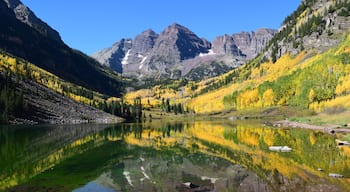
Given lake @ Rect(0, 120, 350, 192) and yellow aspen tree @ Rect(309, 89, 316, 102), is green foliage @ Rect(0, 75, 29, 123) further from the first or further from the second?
yellow aspen tree @ Rect(309, 89, 316, 102)

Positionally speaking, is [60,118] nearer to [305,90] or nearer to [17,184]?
[305,90]

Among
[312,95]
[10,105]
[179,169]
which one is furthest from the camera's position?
[312,95]

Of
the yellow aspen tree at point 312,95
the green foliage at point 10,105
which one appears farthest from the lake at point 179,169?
the yellow aspen tree at point 312,95

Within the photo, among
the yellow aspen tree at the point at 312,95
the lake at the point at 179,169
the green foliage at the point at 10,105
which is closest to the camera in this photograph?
the lake at the point at 179,169

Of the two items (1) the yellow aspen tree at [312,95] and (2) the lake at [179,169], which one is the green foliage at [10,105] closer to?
(2) the lake at [179,169]

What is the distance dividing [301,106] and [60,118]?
130 meters

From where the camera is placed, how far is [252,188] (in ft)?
103

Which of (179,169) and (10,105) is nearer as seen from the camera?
(179,169)

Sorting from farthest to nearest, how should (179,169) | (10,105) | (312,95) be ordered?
1. (312,95)
2. (10,105)
3. (179,169)

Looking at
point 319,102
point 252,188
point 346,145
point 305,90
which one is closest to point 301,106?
point 305,90

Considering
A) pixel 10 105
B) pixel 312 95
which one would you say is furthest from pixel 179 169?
pixel 10 105

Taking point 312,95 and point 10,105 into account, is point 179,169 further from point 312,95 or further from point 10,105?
point 10,105

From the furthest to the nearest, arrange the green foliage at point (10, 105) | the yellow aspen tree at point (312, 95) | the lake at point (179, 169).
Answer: the yellow aspen tree at point (312, 95), the green foliage at point (10, 105), the lake at point (179, 169)

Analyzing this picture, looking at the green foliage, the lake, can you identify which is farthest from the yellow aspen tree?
the green foliage
